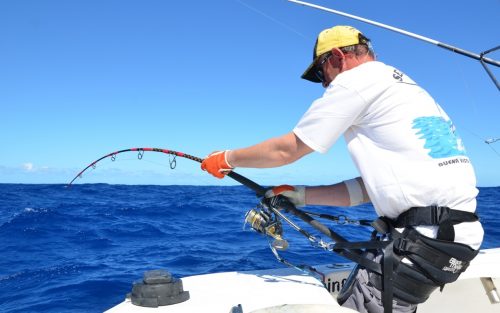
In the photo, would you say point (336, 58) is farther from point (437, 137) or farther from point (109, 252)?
point (109, 252)

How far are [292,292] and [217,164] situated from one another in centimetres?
87

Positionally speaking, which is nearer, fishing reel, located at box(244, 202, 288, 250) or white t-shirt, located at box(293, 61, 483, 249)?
white t-shirt, located at box(293, 61, 483, 249)

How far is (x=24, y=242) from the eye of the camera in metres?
8.34

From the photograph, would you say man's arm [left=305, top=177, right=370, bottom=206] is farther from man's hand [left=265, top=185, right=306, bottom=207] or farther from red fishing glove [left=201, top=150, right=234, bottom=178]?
red fishing glove [left=201, top=150, right=234, bottom=178]

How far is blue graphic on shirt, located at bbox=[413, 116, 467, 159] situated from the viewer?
2039mm

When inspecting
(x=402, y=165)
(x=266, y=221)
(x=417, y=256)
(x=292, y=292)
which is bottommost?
(x=292, y=292)

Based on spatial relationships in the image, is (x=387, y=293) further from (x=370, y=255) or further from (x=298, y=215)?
(x=298, y=215)

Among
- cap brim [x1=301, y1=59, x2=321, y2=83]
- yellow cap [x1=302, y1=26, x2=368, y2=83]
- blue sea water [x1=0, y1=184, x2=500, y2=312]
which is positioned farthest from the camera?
blue sea water [x1=0, y1=184, x2=500, y2=312]

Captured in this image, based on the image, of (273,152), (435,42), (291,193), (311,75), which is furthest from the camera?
(435,42)

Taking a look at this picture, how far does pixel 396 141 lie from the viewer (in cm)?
206

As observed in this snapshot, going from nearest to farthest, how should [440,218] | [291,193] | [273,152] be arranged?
[440,218], [273,152], [291,193]

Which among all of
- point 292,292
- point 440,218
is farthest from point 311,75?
point 292,292

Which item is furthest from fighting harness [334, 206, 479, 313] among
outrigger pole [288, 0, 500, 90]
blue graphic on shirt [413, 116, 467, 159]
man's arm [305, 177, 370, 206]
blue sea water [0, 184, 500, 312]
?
outrigger pole [288, 0, 500, 90]

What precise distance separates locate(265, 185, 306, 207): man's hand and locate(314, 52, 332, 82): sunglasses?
2.33 ft
